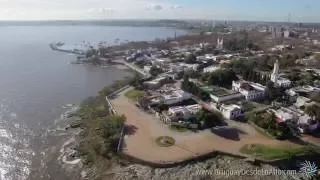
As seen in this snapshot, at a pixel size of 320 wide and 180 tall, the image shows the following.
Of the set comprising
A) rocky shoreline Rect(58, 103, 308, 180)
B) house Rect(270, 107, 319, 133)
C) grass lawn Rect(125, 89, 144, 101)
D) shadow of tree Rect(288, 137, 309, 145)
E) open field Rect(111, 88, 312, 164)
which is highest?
grass lawn Rect(125, 89, 144, 101)

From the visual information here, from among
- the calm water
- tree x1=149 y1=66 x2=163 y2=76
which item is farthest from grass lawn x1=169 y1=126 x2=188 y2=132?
tree x1=149 y1=66 x2=163 y2=76

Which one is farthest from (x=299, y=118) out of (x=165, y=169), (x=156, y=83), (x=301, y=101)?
(x=156, y=83)

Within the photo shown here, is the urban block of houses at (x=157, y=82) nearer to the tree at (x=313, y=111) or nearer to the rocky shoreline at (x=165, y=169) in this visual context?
the tree at (x=313, y=111)

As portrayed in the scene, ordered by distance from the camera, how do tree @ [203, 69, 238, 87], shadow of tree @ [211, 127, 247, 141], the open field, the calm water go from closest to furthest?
1. the open field
2. the calm water
3. shadow of tree @ [211, 127, 247, 141]
4. tree @ [203, 69, 238, 87]

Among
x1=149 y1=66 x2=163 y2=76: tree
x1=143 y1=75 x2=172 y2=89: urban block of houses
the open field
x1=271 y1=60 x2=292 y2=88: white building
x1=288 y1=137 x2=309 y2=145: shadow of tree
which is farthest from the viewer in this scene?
x1=149 y1=66 x2=163 y2=76: tree

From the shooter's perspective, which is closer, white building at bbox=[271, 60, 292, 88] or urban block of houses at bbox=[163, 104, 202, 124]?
urban block of houses at bbox=[163, 104, 202, 124]

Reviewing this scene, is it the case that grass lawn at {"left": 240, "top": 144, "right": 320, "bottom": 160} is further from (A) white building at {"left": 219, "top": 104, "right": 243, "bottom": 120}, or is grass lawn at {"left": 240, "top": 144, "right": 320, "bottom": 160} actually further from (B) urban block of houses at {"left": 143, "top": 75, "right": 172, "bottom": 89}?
(B) urban block of houses at {"left": 143, "top": 75, "right": 172, "bottom": 89}
